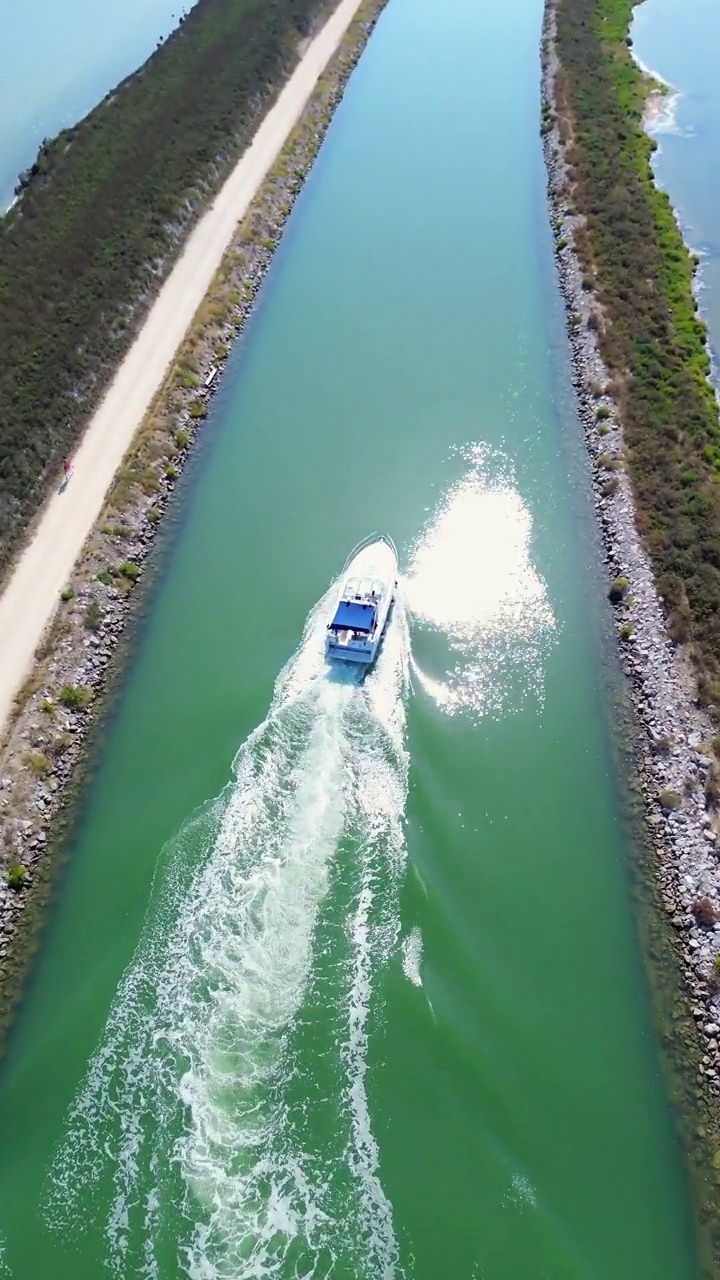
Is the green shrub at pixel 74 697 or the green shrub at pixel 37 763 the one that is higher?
the green shrub at pixel 74 697

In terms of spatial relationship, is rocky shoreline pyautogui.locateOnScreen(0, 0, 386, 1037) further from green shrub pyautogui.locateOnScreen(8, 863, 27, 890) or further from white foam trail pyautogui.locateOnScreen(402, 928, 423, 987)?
white foam trail pyautogui.locateOnScreen(402, 928, 423, 987)

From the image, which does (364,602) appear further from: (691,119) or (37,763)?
(691,119)

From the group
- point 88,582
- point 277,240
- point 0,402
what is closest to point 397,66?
point 277,240

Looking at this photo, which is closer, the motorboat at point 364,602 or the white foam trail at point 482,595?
the motorboat at point 364,602

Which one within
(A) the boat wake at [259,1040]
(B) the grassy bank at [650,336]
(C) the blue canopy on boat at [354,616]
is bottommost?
(A) the boat wake at [259,1040]

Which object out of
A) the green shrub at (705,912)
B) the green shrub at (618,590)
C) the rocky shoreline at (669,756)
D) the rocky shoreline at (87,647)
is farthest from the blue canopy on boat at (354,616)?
the green shrub at (705,912)

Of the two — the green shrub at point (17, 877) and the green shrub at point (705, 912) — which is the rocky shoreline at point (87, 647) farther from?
the green shrub at point (705, 912)
